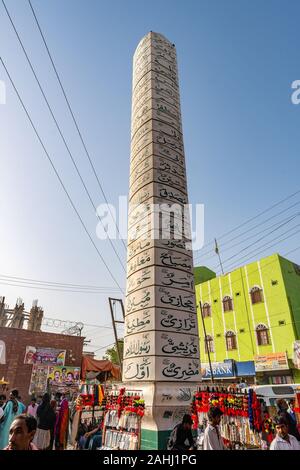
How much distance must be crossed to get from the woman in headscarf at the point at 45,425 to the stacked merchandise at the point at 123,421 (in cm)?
204

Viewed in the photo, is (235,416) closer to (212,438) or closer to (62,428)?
(212,438)

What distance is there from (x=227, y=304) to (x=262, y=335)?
12.5 ft

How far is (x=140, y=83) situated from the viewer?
1006cm

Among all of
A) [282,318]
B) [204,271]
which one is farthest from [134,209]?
[204,271]

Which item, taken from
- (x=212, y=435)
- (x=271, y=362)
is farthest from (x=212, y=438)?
(x=271, y=362)

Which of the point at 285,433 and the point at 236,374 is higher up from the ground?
the point at 236,374

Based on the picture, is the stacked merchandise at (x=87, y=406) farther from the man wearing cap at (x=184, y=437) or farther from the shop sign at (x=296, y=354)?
the shop sign at (x=296, y=354)

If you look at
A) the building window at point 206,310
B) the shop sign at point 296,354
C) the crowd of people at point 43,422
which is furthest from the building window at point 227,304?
the crowd of people at point 43,422

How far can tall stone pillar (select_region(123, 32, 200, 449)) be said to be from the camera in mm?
5340

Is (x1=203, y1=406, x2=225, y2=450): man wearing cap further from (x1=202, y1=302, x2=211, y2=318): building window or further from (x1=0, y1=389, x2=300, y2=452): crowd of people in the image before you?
(x1=202, y1=302, x2=211, y2=318): building window

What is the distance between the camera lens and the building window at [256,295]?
20.6 metres

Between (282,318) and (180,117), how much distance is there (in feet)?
50.1

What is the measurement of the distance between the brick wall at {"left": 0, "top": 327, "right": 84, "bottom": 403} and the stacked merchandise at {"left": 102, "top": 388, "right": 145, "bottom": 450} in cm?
1293
